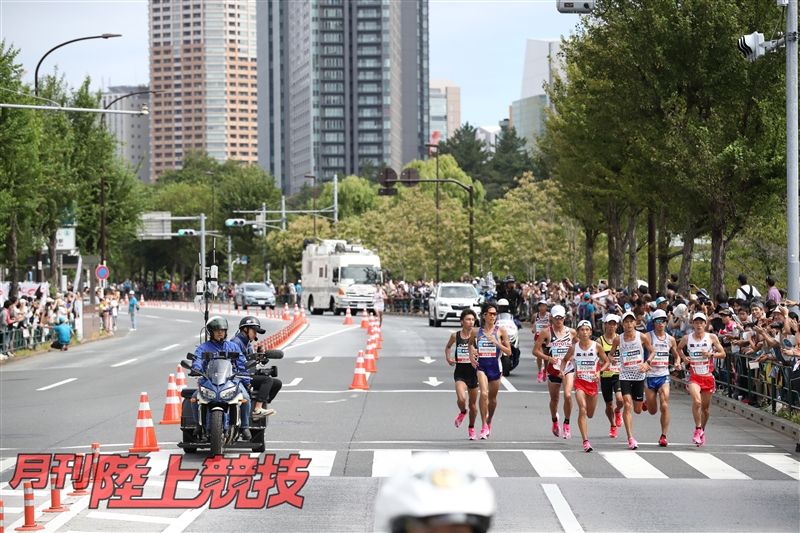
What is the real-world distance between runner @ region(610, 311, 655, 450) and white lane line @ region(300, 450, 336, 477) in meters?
3.81

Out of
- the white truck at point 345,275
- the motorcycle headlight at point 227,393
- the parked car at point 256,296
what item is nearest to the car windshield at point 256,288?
the parked car at point 256,296

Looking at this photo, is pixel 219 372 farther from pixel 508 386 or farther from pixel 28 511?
pixel 508 386

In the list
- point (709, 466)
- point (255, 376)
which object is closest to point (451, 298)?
point (255, 376)

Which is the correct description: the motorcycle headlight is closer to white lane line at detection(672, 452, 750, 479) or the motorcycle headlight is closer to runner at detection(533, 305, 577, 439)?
runner at detection(533, 305, 577, 439)

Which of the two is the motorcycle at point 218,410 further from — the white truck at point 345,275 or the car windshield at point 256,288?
the car windshield at point 256,288

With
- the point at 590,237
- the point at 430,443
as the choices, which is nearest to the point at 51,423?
the point at 430,443

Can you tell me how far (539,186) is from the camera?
64438mm

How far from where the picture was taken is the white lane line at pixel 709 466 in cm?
1334

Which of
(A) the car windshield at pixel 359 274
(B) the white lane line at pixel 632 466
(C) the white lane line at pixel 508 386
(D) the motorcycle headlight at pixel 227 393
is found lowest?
(C) the white lane line at pixel 508 386

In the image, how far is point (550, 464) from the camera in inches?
558

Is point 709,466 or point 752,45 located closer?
point 709,466

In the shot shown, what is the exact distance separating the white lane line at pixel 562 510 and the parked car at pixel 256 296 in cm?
6393

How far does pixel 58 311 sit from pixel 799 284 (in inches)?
1072

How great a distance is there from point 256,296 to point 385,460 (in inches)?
2484
